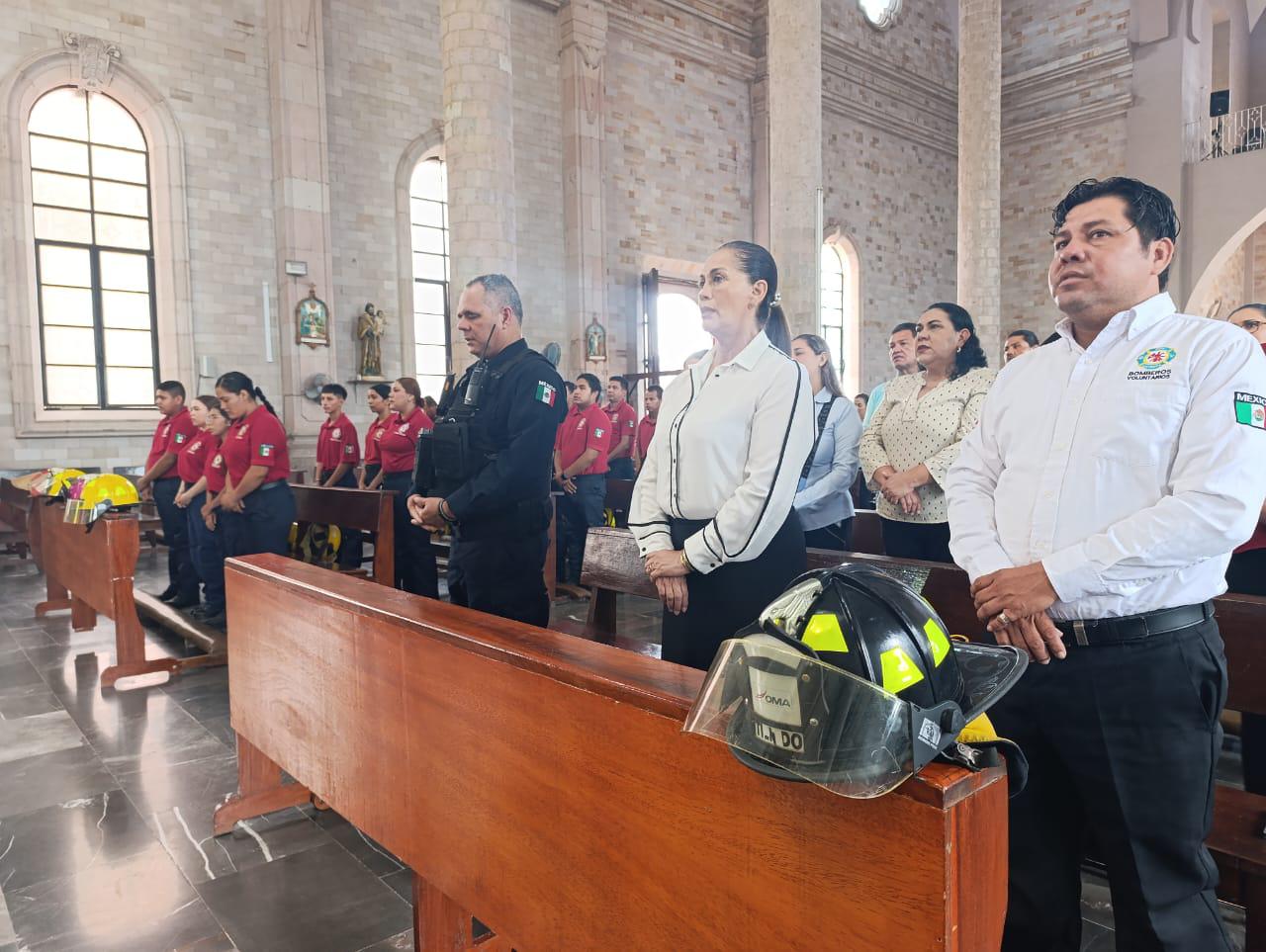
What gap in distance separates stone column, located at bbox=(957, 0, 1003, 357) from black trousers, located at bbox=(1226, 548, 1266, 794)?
30.1 ft

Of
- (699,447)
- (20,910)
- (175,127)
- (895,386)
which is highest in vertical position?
(175,127)

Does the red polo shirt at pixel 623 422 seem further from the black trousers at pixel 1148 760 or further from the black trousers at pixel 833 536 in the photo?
the black trousers at pixel 1148 760

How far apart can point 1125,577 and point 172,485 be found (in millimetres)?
6185

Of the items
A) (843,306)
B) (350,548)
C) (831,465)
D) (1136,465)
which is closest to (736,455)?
(1136,465)

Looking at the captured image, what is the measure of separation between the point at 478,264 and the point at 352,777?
255 inches

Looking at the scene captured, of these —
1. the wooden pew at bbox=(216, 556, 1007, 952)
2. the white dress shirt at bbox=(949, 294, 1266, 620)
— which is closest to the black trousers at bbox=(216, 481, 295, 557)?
the wooden pew at bbox=(216, 556, 1007, 952)

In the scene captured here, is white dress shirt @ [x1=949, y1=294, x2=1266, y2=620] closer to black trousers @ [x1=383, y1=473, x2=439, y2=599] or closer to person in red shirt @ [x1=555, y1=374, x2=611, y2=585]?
black trousers @ [x1=383, y1=473, x2=439, y2=599]

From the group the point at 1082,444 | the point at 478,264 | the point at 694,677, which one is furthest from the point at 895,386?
the point at 478,264

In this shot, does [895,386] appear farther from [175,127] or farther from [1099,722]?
[175,127]

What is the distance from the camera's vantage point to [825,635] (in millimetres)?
843

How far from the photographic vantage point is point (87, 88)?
894 cm

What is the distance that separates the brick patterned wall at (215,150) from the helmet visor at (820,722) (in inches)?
389

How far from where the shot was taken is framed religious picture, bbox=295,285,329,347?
31.8ft

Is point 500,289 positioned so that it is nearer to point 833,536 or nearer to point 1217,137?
point 833,536
